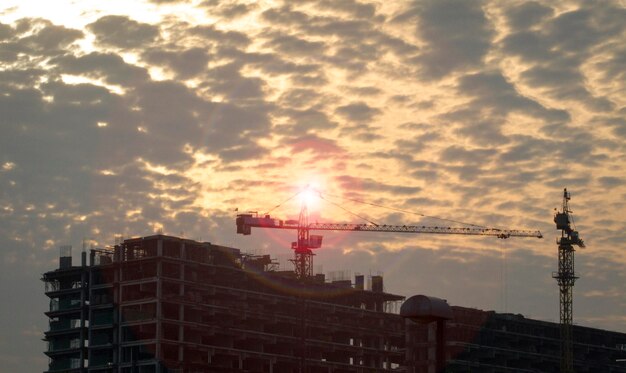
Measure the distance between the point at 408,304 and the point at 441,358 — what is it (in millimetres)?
5562

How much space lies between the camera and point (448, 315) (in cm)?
10350

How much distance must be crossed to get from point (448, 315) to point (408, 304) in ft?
12.1

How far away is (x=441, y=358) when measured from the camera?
10006 centimetres

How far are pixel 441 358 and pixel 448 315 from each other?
15.7 feet

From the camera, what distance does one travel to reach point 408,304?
337ft
